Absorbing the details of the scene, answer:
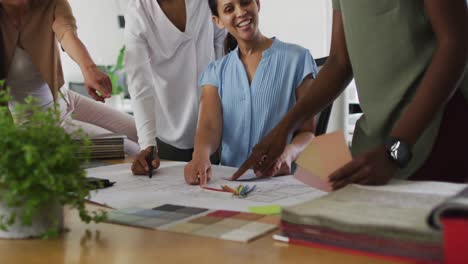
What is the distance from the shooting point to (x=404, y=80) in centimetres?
129

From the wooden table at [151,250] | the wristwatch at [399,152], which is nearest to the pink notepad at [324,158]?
the wristwatch at [399,152]

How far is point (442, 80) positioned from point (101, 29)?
4.44 meters

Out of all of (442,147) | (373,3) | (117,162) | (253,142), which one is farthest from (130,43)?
(442,147)

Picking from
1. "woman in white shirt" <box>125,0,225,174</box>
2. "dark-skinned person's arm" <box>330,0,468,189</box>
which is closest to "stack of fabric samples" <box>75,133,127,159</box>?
"woman in white shirt" <box>125,0,225,174</box>

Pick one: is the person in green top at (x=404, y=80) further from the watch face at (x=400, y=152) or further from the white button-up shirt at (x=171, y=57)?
the white button-up shirt at (x=171, y=57)

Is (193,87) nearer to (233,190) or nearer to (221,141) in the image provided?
(221,141)

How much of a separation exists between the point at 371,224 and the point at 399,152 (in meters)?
0.30

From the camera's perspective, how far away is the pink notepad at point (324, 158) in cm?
108

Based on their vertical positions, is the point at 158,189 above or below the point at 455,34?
below

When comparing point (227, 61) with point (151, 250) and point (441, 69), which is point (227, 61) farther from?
point (151, 250)

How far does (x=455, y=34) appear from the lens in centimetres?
110

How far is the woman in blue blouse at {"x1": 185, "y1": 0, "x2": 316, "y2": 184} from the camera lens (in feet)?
6.60

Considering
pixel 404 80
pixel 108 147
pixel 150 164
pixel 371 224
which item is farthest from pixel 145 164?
pixel 371 224

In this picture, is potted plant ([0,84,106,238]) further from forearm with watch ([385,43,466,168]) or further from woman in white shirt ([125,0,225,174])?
woman in white shirt ([125,0,225,174])
